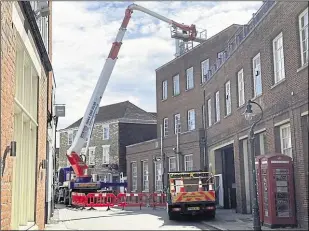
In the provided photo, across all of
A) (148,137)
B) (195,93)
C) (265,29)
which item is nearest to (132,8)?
(195,93)

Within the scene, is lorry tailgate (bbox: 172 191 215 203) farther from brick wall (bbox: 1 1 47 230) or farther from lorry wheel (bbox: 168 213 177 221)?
brick wall (bbox: 1 1 47 230)

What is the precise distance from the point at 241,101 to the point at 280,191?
731 cm

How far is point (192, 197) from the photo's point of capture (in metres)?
19.3

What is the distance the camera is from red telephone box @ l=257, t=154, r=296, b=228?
15.0 metres

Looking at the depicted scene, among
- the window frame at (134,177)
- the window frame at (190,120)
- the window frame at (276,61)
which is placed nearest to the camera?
the window frame at (276,61)

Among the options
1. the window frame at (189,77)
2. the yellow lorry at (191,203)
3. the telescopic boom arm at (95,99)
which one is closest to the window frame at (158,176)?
the window frame at (189,77)

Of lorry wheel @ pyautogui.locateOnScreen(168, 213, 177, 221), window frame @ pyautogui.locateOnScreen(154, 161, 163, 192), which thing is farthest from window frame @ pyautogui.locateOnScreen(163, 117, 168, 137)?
lorry wheel @ pyautogui.locateOnScreen(168, 213, 177, 221)

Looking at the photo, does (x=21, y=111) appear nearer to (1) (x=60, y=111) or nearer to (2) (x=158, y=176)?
(1) (x=60, y=111)

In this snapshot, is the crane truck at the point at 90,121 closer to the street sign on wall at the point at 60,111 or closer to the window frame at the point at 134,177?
the street sign on wall at the point at 60,111

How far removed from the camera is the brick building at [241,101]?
1476 cm

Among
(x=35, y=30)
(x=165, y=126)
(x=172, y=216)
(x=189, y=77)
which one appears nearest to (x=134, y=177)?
(x=165, y=126)

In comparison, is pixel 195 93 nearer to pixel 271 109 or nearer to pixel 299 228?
pixel 271 109

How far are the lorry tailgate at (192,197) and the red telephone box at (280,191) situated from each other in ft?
14.2

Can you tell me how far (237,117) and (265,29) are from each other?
529cm
